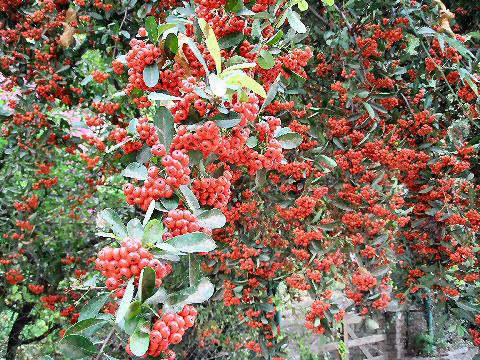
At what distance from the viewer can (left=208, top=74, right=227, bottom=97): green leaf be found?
32.0 inches

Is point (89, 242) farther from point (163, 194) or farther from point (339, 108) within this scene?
point (163, 194)

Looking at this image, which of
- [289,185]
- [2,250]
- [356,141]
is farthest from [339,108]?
[2,250]

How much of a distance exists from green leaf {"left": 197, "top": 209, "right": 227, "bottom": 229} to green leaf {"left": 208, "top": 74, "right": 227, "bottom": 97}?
0.23 m

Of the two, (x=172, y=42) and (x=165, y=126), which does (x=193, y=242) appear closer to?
(x=165, y=126)

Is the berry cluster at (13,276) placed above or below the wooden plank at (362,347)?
above

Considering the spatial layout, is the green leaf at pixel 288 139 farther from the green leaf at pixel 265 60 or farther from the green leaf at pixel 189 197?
the green leaf at pixel 189 197

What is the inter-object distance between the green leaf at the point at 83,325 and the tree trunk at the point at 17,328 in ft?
10.4

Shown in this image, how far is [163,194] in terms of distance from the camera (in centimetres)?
88

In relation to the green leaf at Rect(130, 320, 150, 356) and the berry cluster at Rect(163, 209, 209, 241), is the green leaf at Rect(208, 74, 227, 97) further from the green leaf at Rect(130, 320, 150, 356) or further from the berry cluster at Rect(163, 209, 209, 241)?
the green leaf at Rect(130, 320, 150, 356)

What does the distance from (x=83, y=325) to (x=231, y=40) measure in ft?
2.28

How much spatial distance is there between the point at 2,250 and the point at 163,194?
2.46 metres

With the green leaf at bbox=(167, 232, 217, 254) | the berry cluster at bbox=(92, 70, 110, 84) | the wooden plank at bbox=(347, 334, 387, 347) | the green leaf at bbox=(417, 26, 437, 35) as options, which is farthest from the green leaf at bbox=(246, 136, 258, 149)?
the wooden plank at bbox=(347, 334, 387, 347)

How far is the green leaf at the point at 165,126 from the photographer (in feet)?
2.96

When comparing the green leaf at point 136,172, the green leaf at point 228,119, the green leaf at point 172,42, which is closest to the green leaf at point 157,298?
the green leaf at point 136,172
